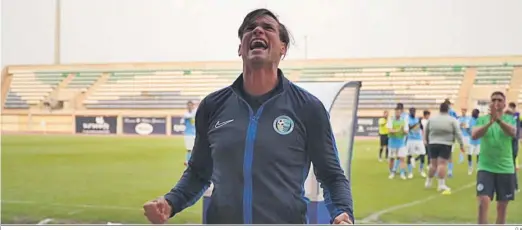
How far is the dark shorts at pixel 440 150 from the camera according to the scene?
396 cm

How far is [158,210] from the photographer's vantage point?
1520 millimetres

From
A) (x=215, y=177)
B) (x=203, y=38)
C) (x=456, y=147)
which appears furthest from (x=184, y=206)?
(x=456, y=147)

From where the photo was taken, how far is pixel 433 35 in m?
2.86

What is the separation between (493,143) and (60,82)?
2.15 meters

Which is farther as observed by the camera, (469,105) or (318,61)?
(469,105)

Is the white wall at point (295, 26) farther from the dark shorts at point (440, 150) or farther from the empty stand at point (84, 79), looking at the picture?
the dark shorts at point (440, 150)

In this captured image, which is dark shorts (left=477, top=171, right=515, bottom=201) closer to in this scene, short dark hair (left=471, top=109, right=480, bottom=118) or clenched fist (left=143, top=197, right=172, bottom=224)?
short dark hair (left=471, top=109, right=480, bottom=118)

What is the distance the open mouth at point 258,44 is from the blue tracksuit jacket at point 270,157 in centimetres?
11

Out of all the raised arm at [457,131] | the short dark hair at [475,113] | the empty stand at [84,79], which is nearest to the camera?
the empty stand at [84,79]

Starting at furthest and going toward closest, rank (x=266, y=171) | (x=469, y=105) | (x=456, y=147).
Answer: (x=456, y=147)
(x=469, y=105)
(x=266, y=171)

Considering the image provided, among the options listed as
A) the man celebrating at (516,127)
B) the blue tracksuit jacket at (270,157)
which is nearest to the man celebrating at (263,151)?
the blue tracksuit jacket at (270,157)

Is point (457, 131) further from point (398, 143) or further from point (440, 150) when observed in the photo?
point (398, 143)

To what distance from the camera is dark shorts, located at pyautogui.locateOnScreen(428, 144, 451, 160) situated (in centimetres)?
396

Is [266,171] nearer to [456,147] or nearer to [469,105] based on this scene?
[469,105]
